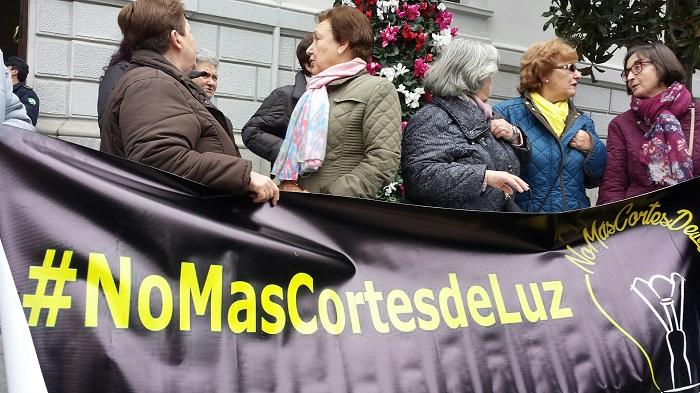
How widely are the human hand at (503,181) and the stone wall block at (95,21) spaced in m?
5.72

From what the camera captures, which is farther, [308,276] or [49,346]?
[308,276]

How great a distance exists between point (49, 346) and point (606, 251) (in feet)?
7.66

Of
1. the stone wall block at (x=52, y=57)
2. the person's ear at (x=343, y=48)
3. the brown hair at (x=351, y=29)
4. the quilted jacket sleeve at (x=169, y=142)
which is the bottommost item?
the quilted jacket sleeve at (x=169, y=142)

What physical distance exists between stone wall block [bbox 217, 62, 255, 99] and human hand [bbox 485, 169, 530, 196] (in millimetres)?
6147

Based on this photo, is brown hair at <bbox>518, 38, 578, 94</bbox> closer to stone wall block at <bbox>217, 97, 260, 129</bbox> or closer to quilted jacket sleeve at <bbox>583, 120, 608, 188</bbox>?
quilted jacket sleeve at <bbox>583, 120, 608, 188</bbox>

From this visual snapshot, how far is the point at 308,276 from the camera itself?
330 cm

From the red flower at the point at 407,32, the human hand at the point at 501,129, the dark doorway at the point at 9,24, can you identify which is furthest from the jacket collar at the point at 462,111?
the dark doorway at the point at 9,24

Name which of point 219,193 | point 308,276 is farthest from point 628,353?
point 219,193

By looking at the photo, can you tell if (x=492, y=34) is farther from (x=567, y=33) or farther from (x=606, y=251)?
(x=606, y=251)

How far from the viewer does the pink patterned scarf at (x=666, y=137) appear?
4824 millimetres

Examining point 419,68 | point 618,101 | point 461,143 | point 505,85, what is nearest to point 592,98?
point 618,101

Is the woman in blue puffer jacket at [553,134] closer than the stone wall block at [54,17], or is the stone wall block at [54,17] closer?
the woman in blue puffer jacket at [553,134]

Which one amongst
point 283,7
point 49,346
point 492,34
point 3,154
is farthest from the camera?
point 492,34

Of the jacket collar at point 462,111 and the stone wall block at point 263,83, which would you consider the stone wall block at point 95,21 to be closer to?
the stone wall block at point 263,83
